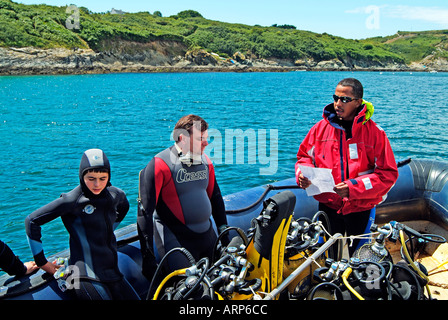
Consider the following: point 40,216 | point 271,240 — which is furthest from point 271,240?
point 40,216

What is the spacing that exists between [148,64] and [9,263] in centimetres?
8217

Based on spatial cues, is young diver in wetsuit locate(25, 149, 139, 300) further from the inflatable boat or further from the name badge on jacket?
the name badge on jacket

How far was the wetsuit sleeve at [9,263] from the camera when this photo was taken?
103 inches

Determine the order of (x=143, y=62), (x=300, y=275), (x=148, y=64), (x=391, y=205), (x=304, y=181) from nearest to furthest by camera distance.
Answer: (x=300, y=275), (x=304, y=181), (x=391, y=205), (x=143, y=62), (x=148, y=64)

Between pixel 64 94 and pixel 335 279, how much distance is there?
37.5 m

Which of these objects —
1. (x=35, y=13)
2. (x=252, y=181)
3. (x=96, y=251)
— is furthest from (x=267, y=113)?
(x=35, y=13)

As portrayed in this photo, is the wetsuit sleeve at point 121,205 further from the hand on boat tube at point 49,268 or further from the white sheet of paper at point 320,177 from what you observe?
the white sheet of paper at point 320,177

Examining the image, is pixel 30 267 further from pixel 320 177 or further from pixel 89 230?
pixel 320 177

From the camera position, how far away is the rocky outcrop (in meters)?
60.0

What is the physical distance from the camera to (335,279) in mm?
2617

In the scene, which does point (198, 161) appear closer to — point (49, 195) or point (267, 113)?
point (49, 195)

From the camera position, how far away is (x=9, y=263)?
8.79ft

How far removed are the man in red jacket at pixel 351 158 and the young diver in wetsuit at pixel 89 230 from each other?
1.64 meters

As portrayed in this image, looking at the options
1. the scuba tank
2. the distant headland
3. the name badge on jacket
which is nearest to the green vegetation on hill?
the distant headland
